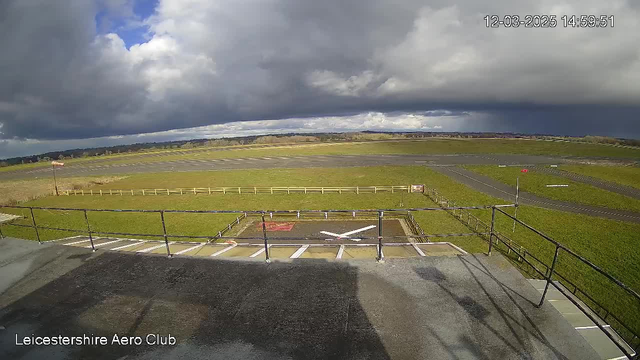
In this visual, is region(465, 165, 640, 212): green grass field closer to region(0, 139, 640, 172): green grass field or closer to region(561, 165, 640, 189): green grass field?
region(561, 165, 640, 189): green grass field

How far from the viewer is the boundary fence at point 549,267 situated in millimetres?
3977

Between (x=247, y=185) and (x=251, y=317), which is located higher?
(x=251, y=317)

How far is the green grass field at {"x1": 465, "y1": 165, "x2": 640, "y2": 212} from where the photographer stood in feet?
103

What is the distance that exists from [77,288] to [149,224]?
23951mm

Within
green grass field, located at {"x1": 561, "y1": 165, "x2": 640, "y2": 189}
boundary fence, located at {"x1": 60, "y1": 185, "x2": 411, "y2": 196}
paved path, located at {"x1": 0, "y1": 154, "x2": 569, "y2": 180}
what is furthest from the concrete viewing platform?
paved path, located at {"x1": 0, "y1": 154, "x2": 569, "y2": 180}

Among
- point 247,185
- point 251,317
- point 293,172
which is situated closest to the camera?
point 251,317

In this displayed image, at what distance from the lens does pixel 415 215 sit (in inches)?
1033

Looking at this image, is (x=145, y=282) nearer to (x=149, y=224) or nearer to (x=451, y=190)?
(x=149, y=224)

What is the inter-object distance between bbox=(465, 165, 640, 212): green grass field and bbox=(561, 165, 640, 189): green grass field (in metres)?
7.13

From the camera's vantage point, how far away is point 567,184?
3994 cm

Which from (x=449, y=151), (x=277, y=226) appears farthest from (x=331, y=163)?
(x=277, y=226)

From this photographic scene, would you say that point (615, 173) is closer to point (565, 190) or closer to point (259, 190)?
point (565, 190)

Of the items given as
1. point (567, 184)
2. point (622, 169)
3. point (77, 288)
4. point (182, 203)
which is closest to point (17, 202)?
point (182, 203)

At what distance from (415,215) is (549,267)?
13922 mm
